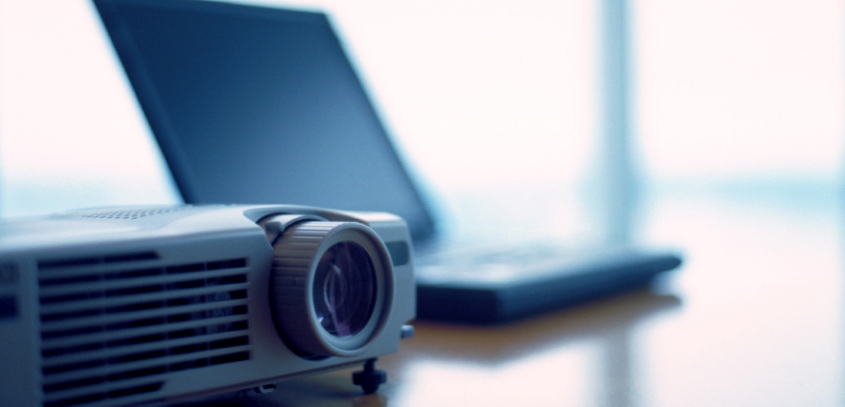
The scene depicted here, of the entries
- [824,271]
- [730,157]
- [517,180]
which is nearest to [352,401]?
[824,271]

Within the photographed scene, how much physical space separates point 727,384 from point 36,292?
35 cm

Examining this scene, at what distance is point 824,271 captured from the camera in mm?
864

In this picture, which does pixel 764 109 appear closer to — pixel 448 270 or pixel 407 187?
pixel 407 187

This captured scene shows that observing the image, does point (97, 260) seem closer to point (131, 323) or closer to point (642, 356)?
point (131, 323)

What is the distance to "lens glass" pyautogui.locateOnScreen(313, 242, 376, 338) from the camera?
1.25ft

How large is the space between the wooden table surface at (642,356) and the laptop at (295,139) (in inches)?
1.1

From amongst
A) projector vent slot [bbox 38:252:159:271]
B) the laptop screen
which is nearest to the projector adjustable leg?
projector vent slot [bbox 38:252:159:271]

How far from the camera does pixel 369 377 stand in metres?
0.42

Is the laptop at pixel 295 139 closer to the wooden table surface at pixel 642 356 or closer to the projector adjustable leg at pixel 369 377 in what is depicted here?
the wooden table surface at pixel 642 356

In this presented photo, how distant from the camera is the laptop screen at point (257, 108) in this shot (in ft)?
2.11

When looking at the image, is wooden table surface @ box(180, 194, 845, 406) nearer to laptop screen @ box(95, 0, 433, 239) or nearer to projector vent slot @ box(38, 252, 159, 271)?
projector vent slot @ box(38, 252, 159, 271)

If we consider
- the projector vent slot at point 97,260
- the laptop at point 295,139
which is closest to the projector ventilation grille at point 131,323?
the projector vent slot at point 97,260

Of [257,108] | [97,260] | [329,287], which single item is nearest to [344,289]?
[329,287]

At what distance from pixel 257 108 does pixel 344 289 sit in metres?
0.38
